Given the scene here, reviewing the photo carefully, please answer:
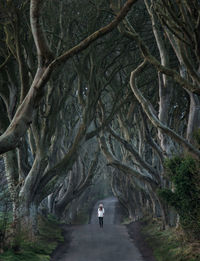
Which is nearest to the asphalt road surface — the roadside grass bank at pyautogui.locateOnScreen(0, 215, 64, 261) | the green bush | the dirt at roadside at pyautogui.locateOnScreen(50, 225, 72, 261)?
the dirt at roadside at pyautogui.locateOnScreen(50, 225, 72, 261)

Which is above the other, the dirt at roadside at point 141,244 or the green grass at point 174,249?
the green grass at point 174,249

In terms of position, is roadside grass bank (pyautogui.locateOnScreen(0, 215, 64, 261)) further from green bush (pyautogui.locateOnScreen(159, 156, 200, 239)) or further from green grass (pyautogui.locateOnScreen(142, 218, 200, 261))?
green bush (pyautogui.locateOnScreen(159, 156, 200, 239))

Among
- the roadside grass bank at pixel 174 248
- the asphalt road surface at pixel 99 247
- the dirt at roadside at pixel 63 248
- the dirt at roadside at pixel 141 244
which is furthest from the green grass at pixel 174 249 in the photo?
the dirt at roadside at pixel 63 248

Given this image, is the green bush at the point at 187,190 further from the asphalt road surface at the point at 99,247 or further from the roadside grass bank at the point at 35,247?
the roadside grass bank at the point at 35,247

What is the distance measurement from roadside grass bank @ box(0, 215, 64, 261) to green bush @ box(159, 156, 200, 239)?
5.03 metres

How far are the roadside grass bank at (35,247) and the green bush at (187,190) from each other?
5.03 metres

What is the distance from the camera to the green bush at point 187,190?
36.5ft

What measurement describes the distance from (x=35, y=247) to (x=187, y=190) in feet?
19.4

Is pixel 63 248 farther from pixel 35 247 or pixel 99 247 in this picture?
pixel 35 247

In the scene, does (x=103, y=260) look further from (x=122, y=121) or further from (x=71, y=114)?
(x=71, y=114)

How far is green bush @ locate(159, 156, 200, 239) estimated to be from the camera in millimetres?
11125

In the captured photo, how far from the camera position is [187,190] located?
1165 centimetres

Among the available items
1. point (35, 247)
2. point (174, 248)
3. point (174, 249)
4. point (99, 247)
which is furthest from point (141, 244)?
point (35, 247)

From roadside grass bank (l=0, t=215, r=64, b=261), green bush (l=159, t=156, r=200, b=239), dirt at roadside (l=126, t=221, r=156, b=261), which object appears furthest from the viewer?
dirt at roadside (l=126, t=221, r=156, b=261)
